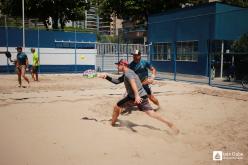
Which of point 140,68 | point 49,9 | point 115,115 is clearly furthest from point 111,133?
point 49,9

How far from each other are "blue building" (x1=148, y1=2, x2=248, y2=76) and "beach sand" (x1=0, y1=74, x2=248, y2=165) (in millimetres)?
10923

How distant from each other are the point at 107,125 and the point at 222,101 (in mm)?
5383

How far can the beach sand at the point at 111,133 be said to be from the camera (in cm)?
528

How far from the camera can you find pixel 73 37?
27.6 metres

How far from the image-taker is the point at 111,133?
22.3 ft

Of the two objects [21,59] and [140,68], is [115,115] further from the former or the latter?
[21,59]

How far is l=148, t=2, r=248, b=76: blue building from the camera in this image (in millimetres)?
21359

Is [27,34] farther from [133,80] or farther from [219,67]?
[133,80]

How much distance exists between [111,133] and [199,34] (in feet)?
57.6

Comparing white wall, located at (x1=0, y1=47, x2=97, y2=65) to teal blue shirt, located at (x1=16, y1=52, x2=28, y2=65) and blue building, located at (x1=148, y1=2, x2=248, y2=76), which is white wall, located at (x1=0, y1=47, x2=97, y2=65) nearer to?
blue building, located at (x1=148, y1=2, x2=248, y2=76)

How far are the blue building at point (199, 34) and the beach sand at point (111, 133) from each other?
10923 millimetres

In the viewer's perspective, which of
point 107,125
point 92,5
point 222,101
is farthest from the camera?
point 92,5

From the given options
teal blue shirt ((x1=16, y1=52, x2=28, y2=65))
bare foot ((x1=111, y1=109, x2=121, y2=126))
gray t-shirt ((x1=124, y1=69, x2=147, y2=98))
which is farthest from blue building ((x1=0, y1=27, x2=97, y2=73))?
gray t-shirt ((x1=124, y1=69, x2=147, y2=98))

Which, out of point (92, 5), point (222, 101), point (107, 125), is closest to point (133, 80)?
point (107, 125)
